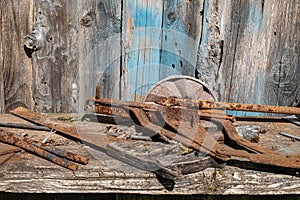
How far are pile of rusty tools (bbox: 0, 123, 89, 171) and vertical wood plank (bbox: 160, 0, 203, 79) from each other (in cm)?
86

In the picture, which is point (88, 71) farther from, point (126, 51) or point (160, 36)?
point (160, 36)

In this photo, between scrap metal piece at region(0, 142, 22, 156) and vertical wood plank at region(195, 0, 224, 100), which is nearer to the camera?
scrap metal piece at region(0, 142, 22, 156)

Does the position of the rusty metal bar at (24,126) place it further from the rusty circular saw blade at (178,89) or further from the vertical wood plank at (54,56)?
the rusty circular saw blade at (178,89)

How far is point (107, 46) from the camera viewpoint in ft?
7.00

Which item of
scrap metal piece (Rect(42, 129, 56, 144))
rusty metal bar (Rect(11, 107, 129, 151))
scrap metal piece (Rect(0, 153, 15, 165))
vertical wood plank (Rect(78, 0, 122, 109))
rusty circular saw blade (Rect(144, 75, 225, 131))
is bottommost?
scrap metal piece (Rect(0, 153, 15, 165))

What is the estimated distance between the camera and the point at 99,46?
83.8 inches

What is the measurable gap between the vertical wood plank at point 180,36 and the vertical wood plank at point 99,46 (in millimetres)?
261

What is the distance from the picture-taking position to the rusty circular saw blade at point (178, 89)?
1966 millimetres

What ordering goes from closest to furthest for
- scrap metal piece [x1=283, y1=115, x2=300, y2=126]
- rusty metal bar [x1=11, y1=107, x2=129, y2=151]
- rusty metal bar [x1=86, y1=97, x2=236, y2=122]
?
rusty metal bar [x1=11, y1=107, x2=129, y2=151], rusty metal bar [x1=86, y1=97, x2=236, y2=122], scrap metal piece [x1=283, y1=115, x2=300, y2=126]

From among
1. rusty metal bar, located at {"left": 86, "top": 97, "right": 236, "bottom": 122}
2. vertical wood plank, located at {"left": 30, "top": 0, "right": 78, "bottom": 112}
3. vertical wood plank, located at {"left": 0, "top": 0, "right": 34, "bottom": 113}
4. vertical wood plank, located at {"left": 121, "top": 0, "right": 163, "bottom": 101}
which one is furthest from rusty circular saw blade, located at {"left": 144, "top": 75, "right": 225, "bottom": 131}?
vertical wood plank, located at {"left": 0, "top": 0, "right": 34, "bottom": 113}

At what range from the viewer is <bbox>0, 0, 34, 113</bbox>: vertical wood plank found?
2.03 m

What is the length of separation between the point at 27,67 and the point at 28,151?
70 centimetres

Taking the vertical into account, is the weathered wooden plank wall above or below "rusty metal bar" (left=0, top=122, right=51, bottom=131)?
above

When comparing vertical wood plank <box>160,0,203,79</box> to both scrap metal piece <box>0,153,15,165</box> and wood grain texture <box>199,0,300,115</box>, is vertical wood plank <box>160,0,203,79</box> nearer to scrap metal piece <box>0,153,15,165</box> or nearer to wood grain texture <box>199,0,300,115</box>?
wood grain texture <box>199,0,300,115</box>
